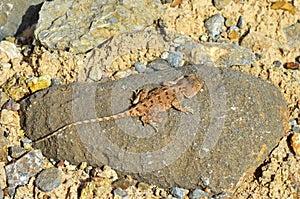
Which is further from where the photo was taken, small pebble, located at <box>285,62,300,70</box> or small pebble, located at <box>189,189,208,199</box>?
small pebble, located at <box>285,62,300,70</box>

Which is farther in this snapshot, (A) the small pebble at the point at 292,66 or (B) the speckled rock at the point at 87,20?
(A) the small pebble at the point at 292,66

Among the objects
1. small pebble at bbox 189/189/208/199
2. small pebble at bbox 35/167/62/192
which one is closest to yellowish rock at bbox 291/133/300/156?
small pebble at bbox 189/189/208/199

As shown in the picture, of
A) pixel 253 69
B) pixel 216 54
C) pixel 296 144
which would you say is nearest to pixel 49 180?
pixel 216 54

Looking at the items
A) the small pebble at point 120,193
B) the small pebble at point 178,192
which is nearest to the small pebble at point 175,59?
the small pebble at point 178,192

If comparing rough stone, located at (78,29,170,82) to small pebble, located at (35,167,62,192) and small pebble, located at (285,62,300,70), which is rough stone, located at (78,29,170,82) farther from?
small pebble, located at (285,62,300,70)

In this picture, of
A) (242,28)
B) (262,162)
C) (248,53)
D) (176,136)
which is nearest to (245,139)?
(262,162)

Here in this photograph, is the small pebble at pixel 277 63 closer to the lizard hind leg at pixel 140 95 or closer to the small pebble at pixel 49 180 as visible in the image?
the lizard hind leg at pixel 140 95
